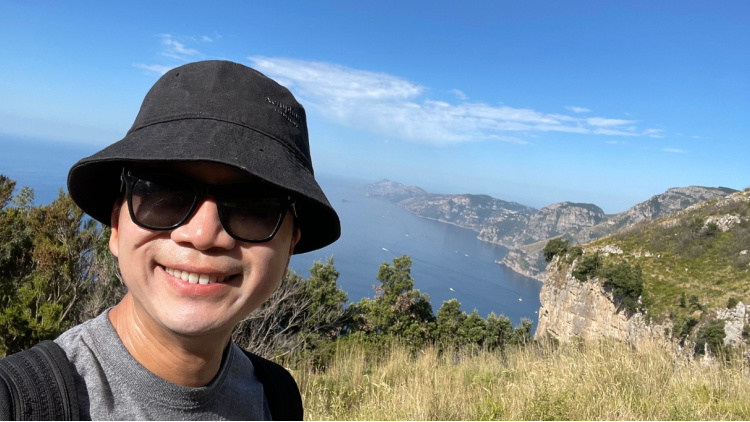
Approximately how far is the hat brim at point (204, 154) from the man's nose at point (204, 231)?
0.13m

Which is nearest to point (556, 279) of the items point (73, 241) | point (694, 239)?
point (694, 239)

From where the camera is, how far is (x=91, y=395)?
0.84m

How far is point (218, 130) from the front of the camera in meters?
0.81

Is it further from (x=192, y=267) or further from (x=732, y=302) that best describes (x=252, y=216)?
(x=732, y=302)

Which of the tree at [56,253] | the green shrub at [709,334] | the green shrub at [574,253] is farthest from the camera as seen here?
the green shrub at [574,253]

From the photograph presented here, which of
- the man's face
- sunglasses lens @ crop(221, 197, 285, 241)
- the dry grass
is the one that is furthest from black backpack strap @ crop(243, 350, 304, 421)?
the dry grass

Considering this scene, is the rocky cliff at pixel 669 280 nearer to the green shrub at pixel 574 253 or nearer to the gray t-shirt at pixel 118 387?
Result: the green shrub at pixel 574 253

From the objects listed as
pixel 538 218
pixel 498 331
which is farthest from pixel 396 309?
pixel 538 218

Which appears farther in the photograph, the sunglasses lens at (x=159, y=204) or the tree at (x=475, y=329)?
the tree at (x=475, y=329)

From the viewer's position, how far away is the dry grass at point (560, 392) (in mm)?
3047

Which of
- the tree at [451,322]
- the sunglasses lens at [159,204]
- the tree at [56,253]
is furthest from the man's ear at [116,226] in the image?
the tree at [451,322]

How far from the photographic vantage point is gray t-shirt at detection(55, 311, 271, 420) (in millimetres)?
848

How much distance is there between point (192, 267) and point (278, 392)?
2.46 ft

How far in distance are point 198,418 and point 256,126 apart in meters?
0.77
